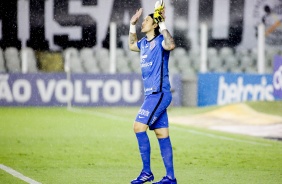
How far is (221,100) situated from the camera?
25797 millimetres

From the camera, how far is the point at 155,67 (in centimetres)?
911

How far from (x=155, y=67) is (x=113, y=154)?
3.89 m

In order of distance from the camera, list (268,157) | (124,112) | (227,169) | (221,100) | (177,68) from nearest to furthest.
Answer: (227,169) < (268,157) < (124,112) < (221,100) < (177,68)

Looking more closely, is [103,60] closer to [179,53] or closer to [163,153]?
[179,53]

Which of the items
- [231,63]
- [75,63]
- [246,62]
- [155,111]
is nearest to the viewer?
[155,111]

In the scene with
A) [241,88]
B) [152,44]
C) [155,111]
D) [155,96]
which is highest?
[152,44]

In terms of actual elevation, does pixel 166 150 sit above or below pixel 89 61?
above

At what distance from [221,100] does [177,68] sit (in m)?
3.24

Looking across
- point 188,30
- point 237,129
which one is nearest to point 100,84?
point 188,30

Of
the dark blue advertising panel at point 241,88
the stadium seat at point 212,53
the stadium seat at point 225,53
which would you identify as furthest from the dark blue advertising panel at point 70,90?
the stadium seat at point 225,53

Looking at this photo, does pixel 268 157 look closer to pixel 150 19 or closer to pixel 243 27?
pixel 150 19

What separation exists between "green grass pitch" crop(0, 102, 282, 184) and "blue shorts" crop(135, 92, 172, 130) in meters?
0.84

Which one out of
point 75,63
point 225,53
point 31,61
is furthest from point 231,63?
point 31,61

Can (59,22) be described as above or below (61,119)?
above
